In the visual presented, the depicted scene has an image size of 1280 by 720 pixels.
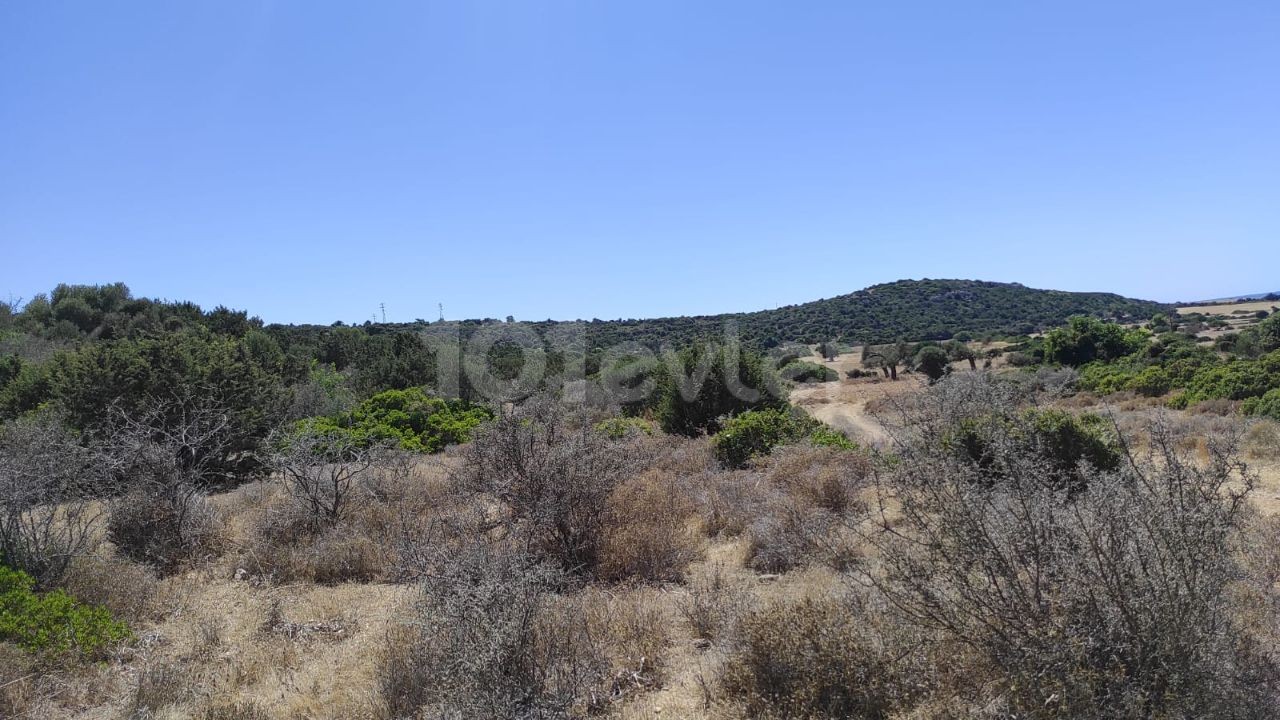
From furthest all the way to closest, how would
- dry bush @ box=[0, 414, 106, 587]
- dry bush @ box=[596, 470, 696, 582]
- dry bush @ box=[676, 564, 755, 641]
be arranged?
1. dry bush @ box=[596, 470, 696, 582]
2. dry bush @ box=[0, 414, 106, 587]
3. dry bush @ box=[676, 564, 755, 641]

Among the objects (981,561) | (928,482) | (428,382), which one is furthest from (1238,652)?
(428,382)

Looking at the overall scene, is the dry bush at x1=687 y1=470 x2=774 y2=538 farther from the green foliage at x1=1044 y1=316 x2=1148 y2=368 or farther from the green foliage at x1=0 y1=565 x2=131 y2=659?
the green foliage at x1=1044 y1=316 x2=1148 y2=368

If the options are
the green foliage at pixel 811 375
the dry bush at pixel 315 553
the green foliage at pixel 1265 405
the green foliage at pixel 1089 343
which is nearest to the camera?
the dry bush at pixel 315 553

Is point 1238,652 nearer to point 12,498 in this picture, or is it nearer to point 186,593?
point 186,593

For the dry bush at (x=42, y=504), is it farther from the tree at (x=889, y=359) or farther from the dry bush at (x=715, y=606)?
the tree at (x=889, y=359)

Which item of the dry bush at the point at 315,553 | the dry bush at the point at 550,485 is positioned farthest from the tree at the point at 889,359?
the dry bush at the point at 315,553

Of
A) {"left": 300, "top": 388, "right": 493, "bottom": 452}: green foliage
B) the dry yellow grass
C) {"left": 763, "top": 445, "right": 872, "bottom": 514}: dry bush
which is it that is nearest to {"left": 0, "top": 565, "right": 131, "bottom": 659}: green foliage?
{"left": 763, "top": 445, "right": 872, "bottom": 514}: dry bush

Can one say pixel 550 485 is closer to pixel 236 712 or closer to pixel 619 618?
pixel 619 618

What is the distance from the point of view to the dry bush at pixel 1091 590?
9.09ft

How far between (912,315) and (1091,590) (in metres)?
71.1

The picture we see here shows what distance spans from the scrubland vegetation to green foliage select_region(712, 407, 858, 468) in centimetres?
7

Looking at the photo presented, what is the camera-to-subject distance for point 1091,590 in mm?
2885

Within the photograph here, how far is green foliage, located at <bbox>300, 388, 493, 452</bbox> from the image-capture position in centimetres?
1495

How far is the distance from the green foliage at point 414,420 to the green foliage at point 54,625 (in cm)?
934
